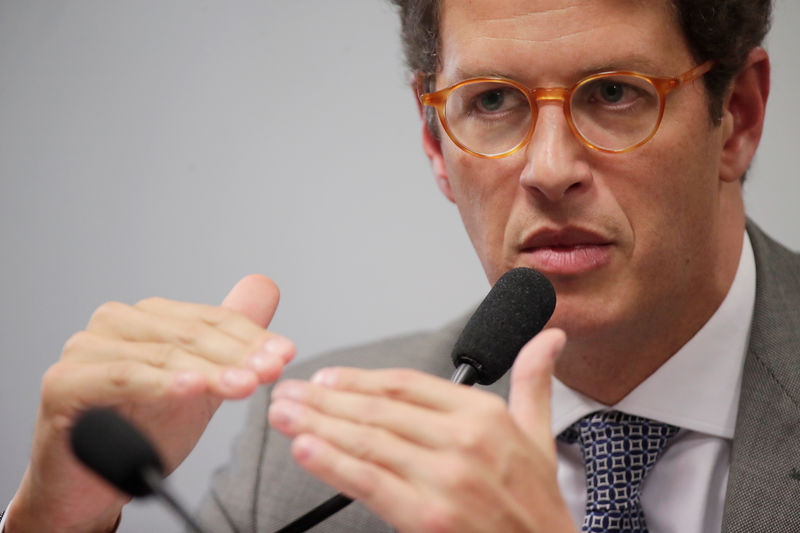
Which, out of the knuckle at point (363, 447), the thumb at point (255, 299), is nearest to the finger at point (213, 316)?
the thumb at point (255, 299)

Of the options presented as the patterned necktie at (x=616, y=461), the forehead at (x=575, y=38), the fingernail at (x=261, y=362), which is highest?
the forehead at (x=575, y=38)

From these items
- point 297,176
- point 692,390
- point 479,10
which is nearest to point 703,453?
point 692,390

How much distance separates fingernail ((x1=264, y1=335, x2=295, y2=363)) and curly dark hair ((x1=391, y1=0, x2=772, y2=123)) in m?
0.67

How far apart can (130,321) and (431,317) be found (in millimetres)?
1016

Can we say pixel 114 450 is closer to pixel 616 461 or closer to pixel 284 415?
pixel 284 415

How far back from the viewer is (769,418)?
1.18 m

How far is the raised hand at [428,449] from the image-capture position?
2.11 feet

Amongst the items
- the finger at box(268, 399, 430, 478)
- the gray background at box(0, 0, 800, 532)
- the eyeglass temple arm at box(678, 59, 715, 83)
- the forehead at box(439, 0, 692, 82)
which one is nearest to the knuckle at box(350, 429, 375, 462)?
the finger at box(268, 399, 430, 478)

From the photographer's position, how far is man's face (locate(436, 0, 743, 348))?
110 cm

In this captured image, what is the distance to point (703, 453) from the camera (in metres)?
1.25

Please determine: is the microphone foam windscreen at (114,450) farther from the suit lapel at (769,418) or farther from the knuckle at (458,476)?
the suit lapel at (769,418)

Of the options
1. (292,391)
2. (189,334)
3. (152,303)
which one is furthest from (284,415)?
(152,303)

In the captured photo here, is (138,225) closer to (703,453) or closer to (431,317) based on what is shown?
(431,317)

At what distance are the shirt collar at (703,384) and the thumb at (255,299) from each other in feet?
1.75
